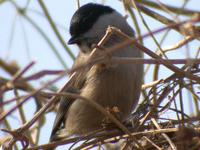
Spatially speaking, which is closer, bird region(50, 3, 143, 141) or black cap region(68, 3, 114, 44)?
bird region(50, 3, 143, 141)

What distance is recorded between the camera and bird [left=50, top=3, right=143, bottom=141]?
2.57m

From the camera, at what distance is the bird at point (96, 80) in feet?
8.42

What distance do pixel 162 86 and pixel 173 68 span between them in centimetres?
52

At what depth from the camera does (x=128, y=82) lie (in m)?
2.55

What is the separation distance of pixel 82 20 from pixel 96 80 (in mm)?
497

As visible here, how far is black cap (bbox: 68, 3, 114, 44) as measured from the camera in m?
2.91

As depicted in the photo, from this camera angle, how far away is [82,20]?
2.93 metres

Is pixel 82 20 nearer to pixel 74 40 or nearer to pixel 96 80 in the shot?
pixel 74 40

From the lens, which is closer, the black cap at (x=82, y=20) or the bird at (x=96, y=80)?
the bird at (x=96, y=80)

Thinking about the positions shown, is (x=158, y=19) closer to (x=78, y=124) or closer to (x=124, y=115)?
(x=124, y=115)

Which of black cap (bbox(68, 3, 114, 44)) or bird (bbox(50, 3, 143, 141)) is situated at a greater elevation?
black cap (bbox(68, 3, 114, 44))

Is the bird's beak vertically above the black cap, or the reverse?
the black cap

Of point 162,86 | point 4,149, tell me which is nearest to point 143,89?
point 162,86

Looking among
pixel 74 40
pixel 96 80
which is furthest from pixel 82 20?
pixel 96 80
